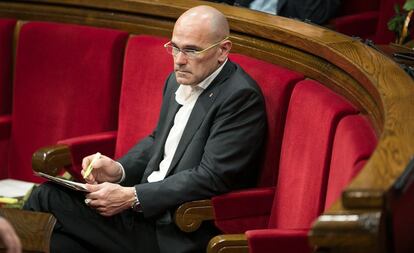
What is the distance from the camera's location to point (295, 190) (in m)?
2.47

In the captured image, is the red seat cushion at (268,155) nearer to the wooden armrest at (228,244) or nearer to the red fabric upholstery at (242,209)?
the red fabric upholstery at (242,209)

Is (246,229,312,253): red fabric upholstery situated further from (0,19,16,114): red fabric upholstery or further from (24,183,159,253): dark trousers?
(0,19,16,114): red fabric upholstery

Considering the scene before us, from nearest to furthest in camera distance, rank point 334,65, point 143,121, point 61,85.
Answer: point 334,65, point 143,121, point 61,85

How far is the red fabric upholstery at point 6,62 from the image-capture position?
3.62m

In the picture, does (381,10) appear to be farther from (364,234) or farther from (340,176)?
(364,234)

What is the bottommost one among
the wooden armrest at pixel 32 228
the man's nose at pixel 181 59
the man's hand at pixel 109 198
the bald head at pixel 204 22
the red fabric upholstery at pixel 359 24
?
the man's hand at pixel 109 198

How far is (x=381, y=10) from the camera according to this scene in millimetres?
4395

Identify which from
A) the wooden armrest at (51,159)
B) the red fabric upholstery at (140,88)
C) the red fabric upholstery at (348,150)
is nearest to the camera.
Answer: the red fabric upholstery at (348,150)

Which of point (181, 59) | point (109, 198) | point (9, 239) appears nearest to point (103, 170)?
point (109, 198)

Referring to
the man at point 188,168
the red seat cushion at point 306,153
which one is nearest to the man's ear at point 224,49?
the man at point 188,168

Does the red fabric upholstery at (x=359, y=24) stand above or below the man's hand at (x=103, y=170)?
above

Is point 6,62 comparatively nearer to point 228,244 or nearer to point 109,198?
point 109,198

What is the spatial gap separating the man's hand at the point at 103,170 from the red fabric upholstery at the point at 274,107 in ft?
1.48

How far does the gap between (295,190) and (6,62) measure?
160cm
